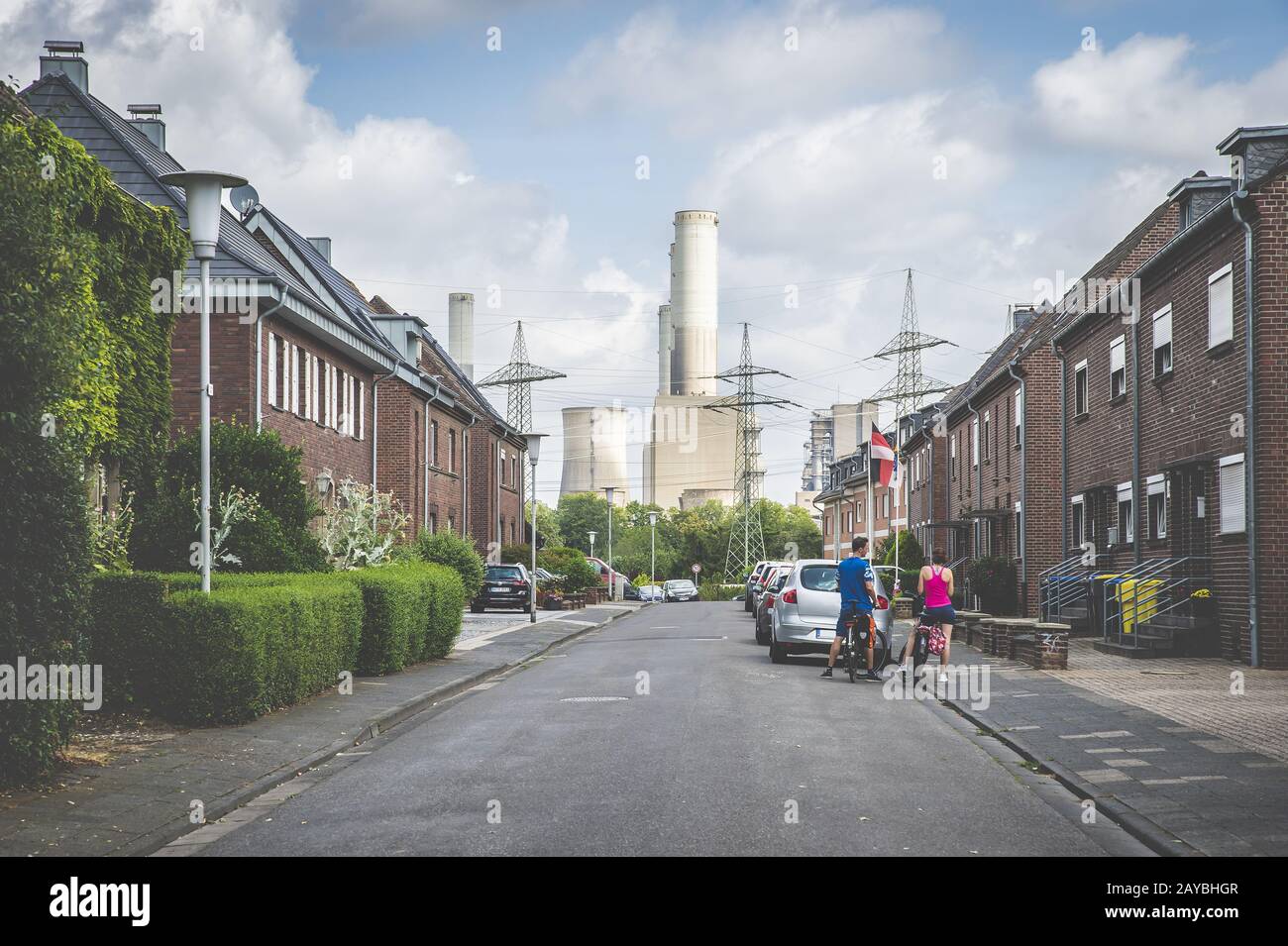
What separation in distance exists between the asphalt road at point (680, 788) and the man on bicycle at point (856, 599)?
2.32 m

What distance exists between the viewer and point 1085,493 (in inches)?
1149

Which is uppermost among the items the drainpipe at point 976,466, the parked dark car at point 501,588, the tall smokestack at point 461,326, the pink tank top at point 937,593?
the tall smokestack at point 461,326

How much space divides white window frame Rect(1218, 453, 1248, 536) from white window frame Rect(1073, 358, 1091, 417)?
8.86 metres

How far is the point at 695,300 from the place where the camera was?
360ft

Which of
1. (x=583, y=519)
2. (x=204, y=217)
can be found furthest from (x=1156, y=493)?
(x=583, y=519)

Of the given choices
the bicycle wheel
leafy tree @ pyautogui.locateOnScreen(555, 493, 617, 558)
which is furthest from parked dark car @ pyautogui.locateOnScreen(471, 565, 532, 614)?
leafy tree @ pyautogui.locateOnScreen(555, 493, 617, 558)

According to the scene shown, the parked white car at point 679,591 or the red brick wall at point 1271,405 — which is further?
the parked white car at point 679,591

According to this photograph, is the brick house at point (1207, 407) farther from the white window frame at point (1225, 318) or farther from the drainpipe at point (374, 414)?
the drainpipe at point (374, 414)

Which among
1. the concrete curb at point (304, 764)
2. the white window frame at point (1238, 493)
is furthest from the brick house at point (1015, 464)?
the concrete curb at point (304, 764)

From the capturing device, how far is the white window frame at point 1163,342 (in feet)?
75.7

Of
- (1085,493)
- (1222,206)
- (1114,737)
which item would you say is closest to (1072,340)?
(1085,493)

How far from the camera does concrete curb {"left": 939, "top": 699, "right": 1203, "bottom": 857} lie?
7.18 meters
